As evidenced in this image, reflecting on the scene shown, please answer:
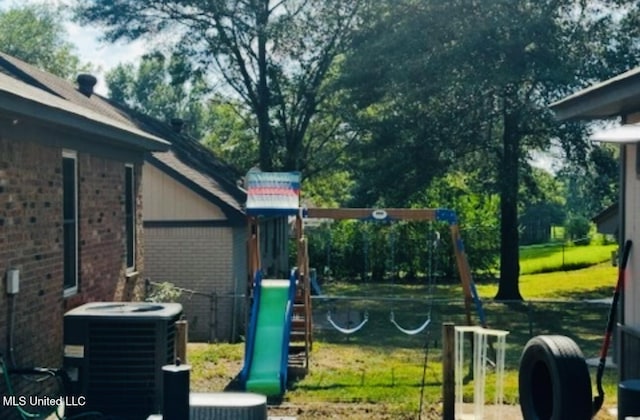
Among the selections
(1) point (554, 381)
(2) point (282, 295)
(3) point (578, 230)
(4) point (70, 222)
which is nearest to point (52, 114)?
(4) point (70, 222)

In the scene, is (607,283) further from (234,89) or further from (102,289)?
(102,289)

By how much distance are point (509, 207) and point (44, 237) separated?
16.9 meters

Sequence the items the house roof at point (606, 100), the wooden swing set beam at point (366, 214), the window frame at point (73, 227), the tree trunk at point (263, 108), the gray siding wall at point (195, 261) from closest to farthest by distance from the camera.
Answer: the house roof at point (606, 100)
the window frame at point (73, 227)
the wooden swing set beam at point (366, 214)
the gray siding wall at point (195, 261)
the tree trunk at point (263, 108)

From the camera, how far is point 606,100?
7391 millimetres

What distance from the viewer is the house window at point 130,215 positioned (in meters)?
12.2

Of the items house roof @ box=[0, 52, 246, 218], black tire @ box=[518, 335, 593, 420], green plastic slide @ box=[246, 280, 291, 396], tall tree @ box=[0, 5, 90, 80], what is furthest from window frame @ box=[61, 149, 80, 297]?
tall tree @ box=[0, 5, 90, 80]

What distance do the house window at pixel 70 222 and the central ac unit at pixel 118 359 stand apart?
131 centimetres

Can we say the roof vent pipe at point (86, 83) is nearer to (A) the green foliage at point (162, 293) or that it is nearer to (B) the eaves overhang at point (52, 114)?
(A) the green foliage at point (162, 293)

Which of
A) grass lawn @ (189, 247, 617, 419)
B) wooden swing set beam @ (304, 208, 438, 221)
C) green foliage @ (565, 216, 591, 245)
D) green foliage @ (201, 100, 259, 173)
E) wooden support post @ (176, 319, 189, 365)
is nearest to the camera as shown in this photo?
wooden support post @ (176, 319, 189, 365)

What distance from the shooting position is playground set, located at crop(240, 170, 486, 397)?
448 inches

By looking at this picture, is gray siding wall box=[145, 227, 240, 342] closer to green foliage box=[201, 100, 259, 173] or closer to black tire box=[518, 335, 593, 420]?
black tire box=[518, 335, 593, 420]

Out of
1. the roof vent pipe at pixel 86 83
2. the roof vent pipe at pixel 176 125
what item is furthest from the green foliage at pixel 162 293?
the roof vent pipe at pixel 176 125

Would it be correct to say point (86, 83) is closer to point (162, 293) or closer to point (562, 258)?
point (162, 293)

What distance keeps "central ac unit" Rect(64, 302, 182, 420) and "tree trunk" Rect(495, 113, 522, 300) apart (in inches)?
580
